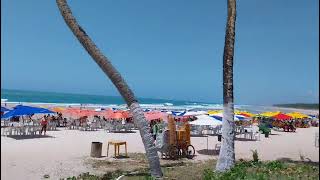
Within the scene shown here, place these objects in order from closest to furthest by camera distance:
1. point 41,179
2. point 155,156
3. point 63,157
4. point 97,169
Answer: point 155,156 < point 41,179 < point 97,169 < point 63,157

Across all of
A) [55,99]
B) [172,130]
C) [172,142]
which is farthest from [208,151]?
[55,99]

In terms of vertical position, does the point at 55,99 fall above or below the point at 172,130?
above

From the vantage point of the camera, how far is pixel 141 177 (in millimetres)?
11195

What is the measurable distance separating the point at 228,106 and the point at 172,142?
18.6 feet

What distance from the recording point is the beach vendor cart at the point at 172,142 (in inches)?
667

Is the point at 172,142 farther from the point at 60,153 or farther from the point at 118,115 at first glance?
the point at 118,115

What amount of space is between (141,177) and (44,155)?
691 centimetres

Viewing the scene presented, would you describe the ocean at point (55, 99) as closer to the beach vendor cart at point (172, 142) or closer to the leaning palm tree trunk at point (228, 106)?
the beach vendor cart at point (172, 142)

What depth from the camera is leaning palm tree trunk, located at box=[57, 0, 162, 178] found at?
10656 millimetres

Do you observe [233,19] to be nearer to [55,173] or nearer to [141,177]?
[141,177]

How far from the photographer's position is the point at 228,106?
A: 1170cm

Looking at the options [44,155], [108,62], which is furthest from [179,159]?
[108,62]

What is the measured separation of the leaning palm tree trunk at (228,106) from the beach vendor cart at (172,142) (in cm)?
523

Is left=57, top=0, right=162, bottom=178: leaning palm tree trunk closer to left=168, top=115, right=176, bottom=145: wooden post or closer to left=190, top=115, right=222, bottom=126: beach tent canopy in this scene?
left=168, top=115, right=176, bottom=145: wooden post
